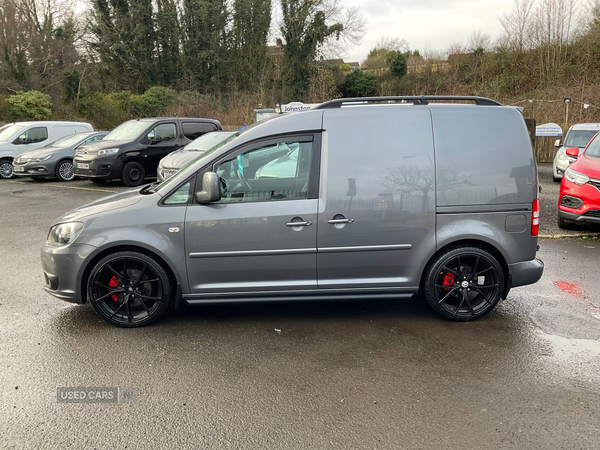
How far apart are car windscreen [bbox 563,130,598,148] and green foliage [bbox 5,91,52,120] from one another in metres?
25.2

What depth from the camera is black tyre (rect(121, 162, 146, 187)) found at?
1355cm

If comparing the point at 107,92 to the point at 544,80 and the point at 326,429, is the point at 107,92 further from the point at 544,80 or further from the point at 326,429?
the point at 326,429

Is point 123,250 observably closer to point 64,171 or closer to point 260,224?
point 260,224

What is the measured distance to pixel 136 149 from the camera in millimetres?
13594

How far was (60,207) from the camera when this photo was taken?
35.0 ft

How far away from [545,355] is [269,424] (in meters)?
2.33

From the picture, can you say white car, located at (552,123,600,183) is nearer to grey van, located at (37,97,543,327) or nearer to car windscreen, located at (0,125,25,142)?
grey van, located at (37,97,543,327)

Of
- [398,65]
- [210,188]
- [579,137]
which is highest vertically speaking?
[398,65]

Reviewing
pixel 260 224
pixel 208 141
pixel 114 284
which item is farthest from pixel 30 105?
pixel 260 224

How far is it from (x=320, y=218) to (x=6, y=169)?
1639cm

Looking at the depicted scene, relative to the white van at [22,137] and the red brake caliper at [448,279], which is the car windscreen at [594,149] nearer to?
the red brake caliper at [448,279]

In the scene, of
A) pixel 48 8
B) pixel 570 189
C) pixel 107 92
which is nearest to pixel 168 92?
pixel 107 92


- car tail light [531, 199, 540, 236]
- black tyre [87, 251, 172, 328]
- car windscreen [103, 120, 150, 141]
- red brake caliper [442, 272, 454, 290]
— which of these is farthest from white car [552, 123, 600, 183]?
black tyre [87, 251, 172, 328]

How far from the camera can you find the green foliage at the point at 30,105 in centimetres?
2481
